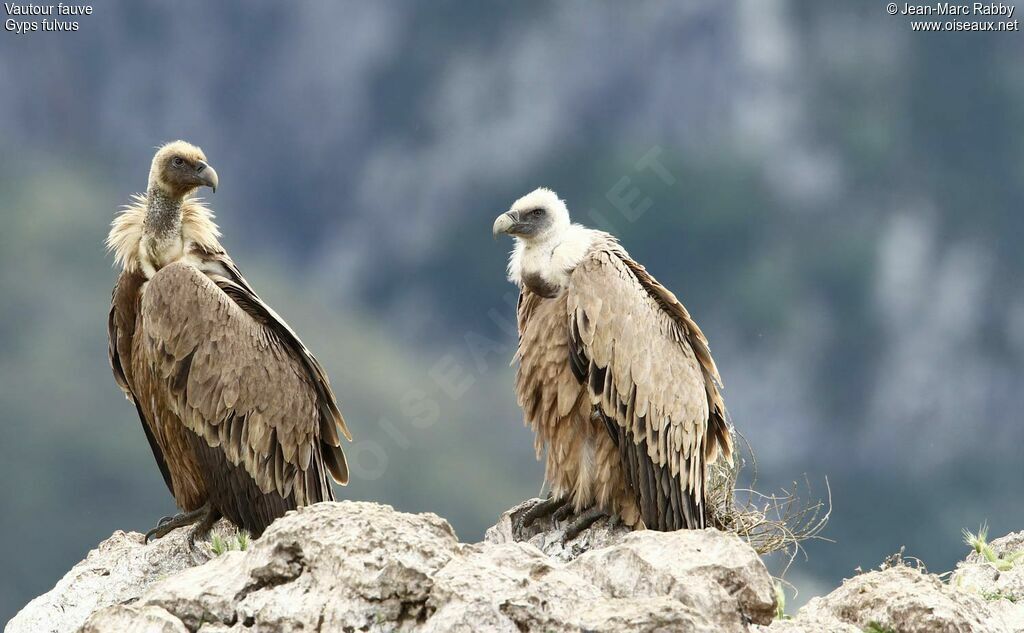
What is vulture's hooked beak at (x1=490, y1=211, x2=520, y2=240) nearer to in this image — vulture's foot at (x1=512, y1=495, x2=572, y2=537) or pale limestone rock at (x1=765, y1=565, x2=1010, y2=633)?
vulture's foot at (x1=512, y1=495, x2=572, y2=537)

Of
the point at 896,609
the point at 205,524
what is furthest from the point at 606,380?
the point at 205,524

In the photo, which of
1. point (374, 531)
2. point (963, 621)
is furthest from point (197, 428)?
point (963, 621)

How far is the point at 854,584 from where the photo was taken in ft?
23.0

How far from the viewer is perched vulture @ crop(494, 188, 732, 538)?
9.61 metres

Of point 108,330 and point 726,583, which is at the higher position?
point 108,330

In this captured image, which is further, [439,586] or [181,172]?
[181,172]

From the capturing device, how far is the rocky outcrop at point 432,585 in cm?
539

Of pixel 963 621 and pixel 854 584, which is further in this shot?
pixel 854 584

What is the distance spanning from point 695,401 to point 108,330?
528 cm

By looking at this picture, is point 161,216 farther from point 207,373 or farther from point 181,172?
point 207,373

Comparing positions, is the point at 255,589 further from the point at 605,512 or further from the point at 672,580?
the point at 605,512

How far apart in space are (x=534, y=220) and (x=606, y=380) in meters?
1.54

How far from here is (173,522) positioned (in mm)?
10430

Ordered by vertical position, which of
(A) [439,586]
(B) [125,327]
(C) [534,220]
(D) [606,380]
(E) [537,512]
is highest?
(C) [534,220]
